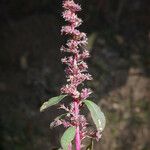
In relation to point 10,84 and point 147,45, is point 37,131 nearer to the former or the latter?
point 10,84

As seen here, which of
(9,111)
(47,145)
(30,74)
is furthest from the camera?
(30,74)

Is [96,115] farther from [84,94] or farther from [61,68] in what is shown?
[61,68]

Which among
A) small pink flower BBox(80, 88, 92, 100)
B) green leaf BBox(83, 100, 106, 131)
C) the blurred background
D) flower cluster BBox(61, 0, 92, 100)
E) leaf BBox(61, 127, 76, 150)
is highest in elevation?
the blurred background

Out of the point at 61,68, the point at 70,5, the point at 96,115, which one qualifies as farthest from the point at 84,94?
the point at 61,68

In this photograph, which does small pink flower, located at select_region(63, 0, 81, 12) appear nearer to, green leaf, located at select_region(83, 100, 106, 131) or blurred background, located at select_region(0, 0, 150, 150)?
green leaf, located at select_region(83, 100, 106, 131)

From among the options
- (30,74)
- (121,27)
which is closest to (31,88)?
(30,74)

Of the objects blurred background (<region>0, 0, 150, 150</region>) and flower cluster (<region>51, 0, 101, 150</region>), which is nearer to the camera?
flower cluster (<region>51, 0, 101, 150</region>)

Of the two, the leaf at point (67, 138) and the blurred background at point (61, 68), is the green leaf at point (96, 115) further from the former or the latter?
the blurred background at point (61, 68)

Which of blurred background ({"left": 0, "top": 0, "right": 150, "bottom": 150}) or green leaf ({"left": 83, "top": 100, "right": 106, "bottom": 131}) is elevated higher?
blurred background ({"left": 0, "top": 0, "right": 150, "bottom": 150})

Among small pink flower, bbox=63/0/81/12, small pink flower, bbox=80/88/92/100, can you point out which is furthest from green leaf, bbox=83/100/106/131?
small pink flower, bbox=63/0/81/12
